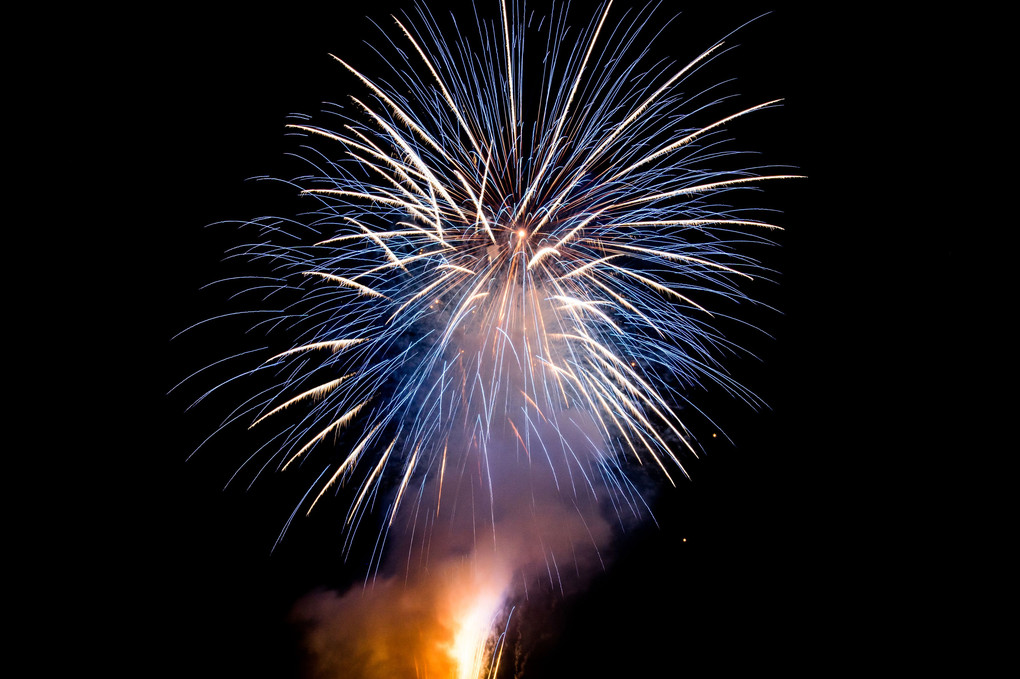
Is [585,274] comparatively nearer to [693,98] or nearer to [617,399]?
[617,399]

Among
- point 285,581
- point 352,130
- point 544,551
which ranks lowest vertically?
point 544,551

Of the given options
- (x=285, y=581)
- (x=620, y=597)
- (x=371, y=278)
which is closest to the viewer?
(x=371, y=278)

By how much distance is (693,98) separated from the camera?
20.7 feet

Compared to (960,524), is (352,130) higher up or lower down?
higher up

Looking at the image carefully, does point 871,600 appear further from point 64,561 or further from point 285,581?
point 64,561

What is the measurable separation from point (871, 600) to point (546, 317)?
56.3 ft

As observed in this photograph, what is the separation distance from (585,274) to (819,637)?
60.3 feet

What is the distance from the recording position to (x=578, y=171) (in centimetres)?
636

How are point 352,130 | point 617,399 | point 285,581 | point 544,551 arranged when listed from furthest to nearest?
1. point 544,551
2. point 285,581
3. point 617,399
4. point 352,130

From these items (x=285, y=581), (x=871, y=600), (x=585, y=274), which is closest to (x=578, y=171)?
(x=585, y=274)

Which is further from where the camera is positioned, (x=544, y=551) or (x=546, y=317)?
(x=544, y=551)

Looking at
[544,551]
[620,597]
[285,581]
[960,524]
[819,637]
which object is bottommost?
[819,637]

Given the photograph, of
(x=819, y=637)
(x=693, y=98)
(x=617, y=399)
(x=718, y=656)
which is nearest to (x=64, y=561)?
(x=617, y=399)

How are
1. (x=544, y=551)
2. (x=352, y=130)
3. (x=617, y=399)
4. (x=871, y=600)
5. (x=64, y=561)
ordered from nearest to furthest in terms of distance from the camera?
1. (x=352, y=130)
2. (x=617, y=399)
3. (x=64, y=561)
4. (x=544, y=551)
5. (x=871, y=600)
